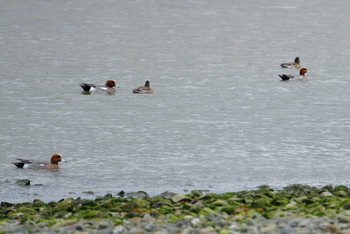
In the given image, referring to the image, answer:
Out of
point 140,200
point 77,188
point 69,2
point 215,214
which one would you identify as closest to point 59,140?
point 77,188

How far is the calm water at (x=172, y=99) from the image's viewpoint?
13.5m

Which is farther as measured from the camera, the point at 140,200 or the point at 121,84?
the point at 121,84

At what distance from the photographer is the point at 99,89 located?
19172 mm

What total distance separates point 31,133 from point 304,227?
7652mm

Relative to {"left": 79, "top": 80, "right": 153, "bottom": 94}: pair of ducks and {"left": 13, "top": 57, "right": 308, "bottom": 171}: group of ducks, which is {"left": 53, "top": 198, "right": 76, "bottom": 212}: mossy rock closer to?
{"left": 13, "top": 57, "right": 308, "bottom": 171}: group of ducks

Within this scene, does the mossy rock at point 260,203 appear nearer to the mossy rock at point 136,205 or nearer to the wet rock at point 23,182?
the mossy rock at point 136,205

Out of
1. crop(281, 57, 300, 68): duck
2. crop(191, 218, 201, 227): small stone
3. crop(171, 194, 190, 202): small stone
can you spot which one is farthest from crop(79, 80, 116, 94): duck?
crop(191, 218, 201, 227): small stone

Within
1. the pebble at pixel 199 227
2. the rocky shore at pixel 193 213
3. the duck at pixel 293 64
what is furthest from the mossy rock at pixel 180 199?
the duck at pixel 293 64

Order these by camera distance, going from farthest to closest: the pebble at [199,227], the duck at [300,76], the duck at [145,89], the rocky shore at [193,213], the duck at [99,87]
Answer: the duck at [300,76], the duck at [99,87], the duck at [145,89], the rocky shore at [193,213], the pebble at [199,227]

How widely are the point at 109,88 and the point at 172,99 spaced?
1319mm

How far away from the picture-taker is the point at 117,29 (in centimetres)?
2711

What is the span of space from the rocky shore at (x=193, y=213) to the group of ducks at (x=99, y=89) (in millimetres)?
1942

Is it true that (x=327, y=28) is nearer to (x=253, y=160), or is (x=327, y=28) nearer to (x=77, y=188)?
(x=253, y=160)

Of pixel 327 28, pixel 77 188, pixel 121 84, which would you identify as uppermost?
pixel 327 28
